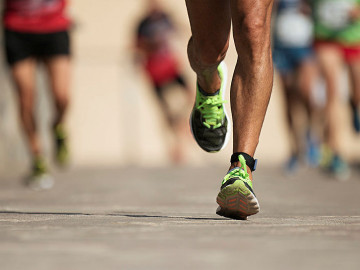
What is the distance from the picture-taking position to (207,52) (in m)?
4.74

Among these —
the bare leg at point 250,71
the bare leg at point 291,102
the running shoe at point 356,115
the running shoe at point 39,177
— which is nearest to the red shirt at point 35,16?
the running shoe at point 39,177

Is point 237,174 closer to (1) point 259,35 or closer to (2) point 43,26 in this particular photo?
(1) point 259,35

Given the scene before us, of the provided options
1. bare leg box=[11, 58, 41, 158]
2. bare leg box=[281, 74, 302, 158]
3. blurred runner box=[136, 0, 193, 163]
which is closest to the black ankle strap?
bare leg box=[11, 58, 41, 158]

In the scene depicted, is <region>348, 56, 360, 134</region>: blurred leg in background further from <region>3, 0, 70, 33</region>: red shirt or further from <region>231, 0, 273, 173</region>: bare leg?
<region>231, 0, 273, 173</region>: bare leg

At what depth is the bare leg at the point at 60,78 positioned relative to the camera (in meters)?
8.14

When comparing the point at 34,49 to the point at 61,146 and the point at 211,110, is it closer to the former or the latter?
the point at 61,146

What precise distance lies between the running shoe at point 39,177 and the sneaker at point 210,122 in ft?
10.3

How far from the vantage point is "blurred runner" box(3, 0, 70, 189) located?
8.01m

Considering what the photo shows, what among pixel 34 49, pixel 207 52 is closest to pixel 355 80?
pixel 34 49

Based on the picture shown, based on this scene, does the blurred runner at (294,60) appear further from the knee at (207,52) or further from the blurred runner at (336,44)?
the knee at (207,52)

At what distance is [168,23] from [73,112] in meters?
2.05

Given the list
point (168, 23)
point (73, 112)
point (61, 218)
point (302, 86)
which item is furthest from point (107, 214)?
point (73, 112)

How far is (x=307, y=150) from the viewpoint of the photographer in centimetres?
1114

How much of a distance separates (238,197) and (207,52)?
39.5 inches
